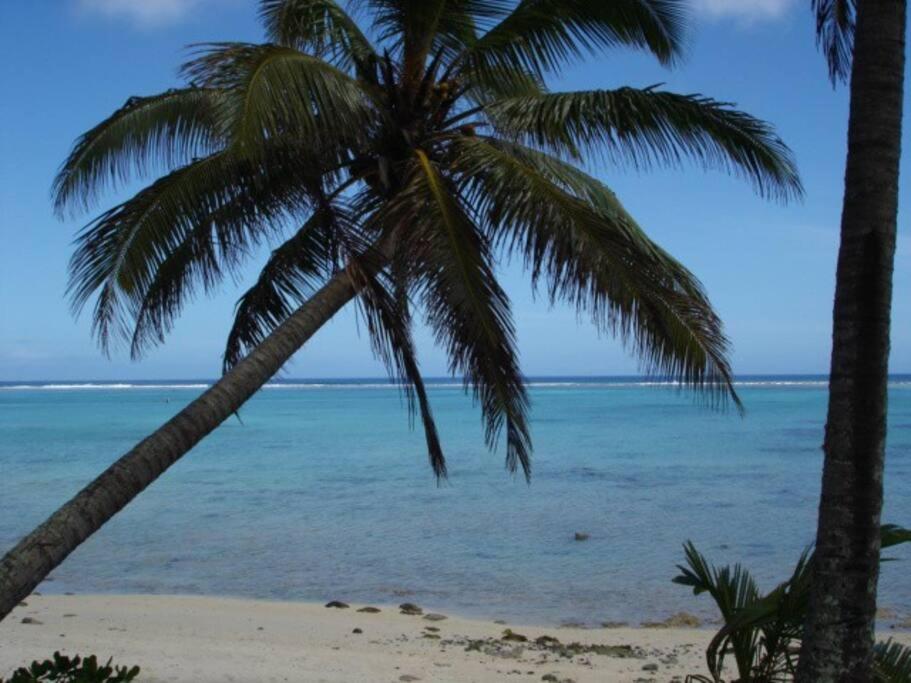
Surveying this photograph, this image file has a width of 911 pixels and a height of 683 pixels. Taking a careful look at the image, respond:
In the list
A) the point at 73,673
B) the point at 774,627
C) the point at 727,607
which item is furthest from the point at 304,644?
the point at 774,627

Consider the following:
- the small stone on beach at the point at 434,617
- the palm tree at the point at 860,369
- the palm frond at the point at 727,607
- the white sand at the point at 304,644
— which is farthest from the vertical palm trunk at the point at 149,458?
the small stone on beach at the point at 434,617

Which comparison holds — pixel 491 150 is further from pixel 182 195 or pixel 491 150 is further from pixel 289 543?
pixel 289 543

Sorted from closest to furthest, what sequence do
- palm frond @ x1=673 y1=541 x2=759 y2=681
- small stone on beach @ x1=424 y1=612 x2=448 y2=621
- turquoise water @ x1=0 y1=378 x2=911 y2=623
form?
palm frond @ x1=673 y1=541 x2=759 y2=681 → small stone on beach @ x1=424 y1=612 x2=448 y2=621 → turquoise water @ x1=0 y1=378 x2=911 y2=623

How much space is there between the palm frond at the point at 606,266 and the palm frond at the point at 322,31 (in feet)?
4.52

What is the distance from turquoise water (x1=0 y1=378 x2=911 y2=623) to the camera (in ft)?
41.0

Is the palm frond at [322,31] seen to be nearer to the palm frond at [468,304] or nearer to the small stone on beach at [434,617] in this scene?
the palm frond at [468,304]

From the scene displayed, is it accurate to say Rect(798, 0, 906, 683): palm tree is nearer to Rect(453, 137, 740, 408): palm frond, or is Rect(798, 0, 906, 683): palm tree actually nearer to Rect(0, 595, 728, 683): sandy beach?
Rect(453, 137, 740, 408): palm frond

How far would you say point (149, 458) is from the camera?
5.45m

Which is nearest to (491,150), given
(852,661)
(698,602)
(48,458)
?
(852,661)

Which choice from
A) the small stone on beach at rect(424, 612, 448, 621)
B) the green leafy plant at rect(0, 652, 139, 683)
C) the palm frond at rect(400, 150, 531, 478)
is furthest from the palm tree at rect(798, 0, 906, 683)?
the small stone on beach at rect(424, 612, 448, 621)

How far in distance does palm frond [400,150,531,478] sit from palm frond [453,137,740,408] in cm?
28

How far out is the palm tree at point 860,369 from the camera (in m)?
4.22

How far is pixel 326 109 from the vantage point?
21.2 ft

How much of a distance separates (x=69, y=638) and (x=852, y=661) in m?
7.08
